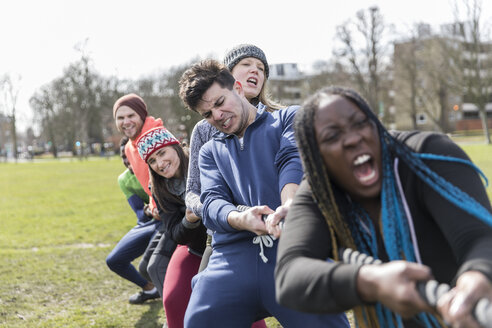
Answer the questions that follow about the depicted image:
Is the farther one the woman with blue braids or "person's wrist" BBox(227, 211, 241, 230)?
"person's wrist" BBox(227, 211, 241, 230)

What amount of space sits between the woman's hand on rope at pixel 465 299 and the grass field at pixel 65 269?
4384 mm

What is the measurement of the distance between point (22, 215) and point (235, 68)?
12.8 metres

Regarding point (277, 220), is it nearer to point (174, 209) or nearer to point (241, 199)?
point (241, 199)

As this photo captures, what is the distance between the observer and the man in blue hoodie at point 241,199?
284cm

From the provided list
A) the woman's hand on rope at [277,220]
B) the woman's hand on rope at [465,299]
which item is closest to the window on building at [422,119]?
the woman's hand on rope at [277,220]

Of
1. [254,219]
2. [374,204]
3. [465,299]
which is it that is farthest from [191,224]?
[465,299]

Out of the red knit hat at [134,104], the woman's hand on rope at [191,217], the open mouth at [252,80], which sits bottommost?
the woman's hand on rope at [191,217]

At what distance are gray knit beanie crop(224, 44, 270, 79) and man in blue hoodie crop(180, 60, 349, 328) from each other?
1.13 metres

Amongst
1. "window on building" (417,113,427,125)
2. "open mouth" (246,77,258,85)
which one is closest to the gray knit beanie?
"open mouth" (246,77,258,85)

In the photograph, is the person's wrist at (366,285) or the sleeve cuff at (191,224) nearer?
the person's wrist at (366,285)

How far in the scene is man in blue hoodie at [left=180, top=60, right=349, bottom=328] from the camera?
2.84 meters

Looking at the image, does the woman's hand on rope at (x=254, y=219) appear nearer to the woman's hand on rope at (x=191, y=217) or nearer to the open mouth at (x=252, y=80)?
the woman's hand on rope at (x=191, y=217)

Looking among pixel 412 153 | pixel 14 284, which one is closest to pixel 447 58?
pixel 14 284

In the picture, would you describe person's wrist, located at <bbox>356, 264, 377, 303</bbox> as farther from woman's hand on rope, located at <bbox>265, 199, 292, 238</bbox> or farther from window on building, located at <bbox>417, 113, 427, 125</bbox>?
window on building, located at <bbox>417, 113, 427, 125</bbox>
